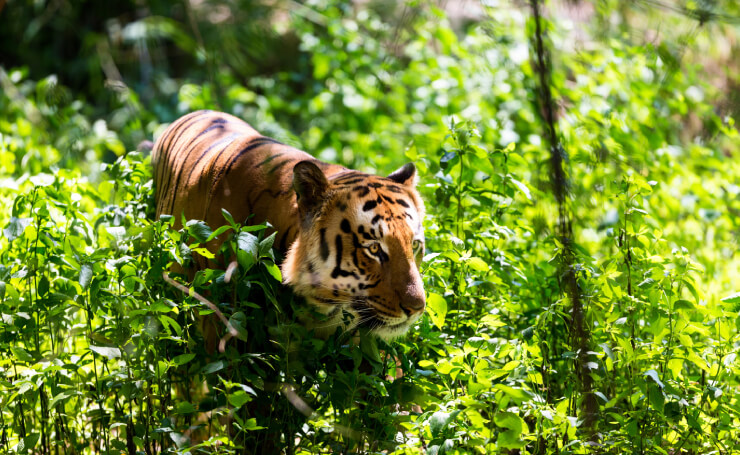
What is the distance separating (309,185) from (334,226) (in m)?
0.15

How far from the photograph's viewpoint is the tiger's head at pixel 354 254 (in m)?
2.31

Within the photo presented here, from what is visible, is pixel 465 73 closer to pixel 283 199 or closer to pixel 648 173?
pixel 648 173

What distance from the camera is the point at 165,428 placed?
6.68 ft

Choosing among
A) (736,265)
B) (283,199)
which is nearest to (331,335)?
(283,199)

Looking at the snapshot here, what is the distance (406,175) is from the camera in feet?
8.97

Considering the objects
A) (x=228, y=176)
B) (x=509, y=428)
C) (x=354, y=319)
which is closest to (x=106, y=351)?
(x=354, y=319)

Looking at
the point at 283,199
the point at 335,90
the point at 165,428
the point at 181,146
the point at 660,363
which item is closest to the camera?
the point at 165,428

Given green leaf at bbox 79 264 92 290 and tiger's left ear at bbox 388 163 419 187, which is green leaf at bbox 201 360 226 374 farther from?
tiger's left ear at bbox 388 163 419 187

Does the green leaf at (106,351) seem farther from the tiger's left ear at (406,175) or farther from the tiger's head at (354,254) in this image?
the tiger's left ear at (406,175)

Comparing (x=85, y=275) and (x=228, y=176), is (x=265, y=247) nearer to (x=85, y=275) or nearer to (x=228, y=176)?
(x=85, y=275)

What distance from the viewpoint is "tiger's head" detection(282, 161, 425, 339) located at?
7.58 ft

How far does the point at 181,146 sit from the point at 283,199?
883mm

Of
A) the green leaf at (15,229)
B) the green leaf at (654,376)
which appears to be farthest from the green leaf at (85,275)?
the green leaf at (654,376)

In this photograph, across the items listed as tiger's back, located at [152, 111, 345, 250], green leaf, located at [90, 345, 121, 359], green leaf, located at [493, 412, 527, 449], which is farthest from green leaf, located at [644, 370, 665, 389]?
green leaf, located at [90, 345, 121, 359]
